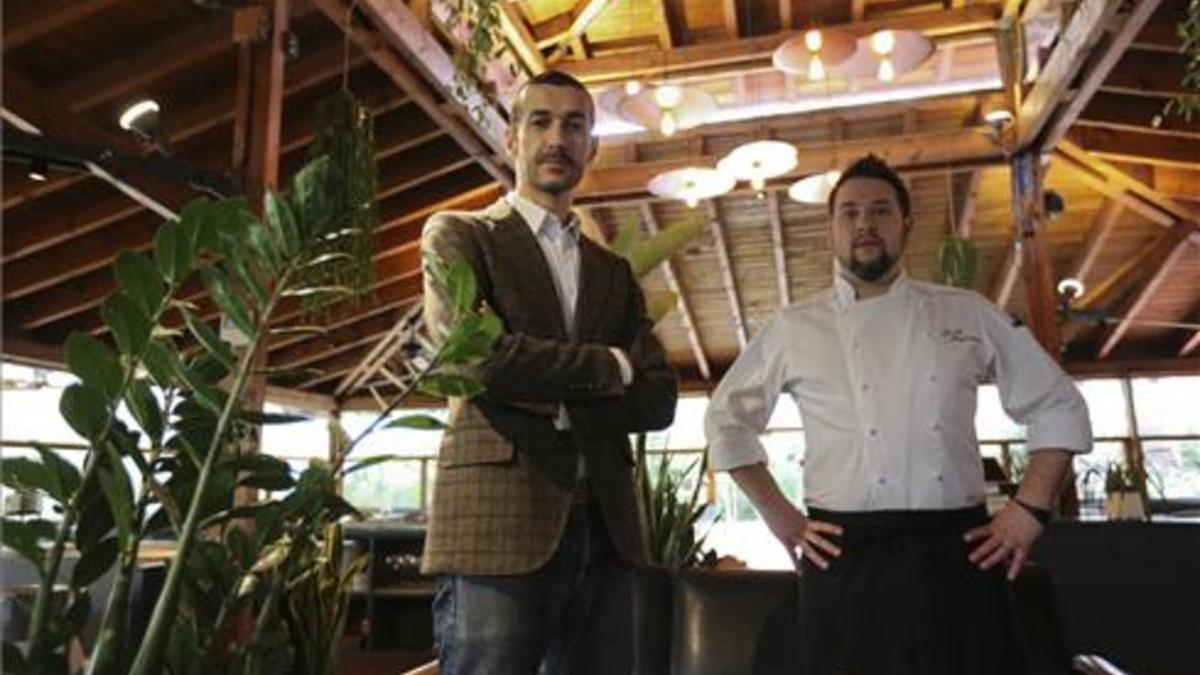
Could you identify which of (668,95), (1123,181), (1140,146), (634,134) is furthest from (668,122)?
(1123,181)

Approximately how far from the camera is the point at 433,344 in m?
1.38

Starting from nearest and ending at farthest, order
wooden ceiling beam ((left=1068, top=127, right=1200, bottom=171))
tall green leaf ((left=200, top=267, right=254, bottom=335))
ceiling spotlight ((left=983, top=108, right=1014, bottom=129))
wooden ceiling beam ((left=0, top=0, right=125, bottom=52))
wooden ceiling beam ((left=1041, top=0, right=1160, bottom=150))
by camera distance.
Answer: tall green leaf ((left=200, top=267, right=254, bottom=335)) → wooden ceiling beam ((left=1041, top=0, right=1160, bottom=150)) → wooden ceiling beam ((left=0, top=0, right=125, bottom=52)) → ceiling spotlight ((left=983, top=108, right=1014, bottom=129)) → wooden ceiling beam ((left=1068, top=127, right=1200, bottom=171))

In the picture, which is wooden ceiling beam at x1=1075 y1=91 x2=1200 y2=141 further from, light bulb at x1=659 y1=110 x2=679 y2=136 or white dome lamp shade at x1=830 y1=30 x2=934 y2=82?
light bulb at x1=659 y1=110 x2=679 y2=136

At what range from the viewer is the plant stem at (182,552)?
0.94 metres

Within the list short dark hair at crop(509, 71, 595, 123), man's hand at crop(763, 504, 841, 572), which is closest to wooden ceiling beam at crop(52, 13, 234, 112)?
short dark hair at crop(509, 71, 595, 123)

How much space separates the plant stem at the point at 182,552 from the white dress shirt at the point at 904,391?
42.3 inches

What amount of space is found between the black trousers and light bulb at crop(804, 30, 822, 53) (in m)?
2.69

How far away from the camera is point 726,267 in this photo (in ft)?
33.0

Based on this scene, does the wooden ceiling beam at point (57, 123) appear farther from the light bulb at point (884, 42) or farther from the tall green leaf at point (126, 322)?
the tall green leaf at point (126, 322)

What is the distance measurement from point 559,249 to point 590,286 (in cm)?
8

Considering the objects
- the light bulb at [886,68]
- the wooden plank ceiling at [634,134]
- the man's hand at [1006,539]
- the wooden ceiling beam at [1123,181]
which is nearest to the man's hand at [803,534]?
the man's hand at [1006,539]

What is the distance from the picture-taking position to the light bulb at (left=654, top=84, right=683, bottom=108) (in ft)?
13.7

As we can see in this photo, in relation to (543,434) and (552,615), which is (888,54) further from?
(552,615)

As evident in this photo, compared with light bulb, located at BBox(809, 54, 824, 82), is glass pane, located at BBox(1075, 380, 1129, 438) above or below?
below
